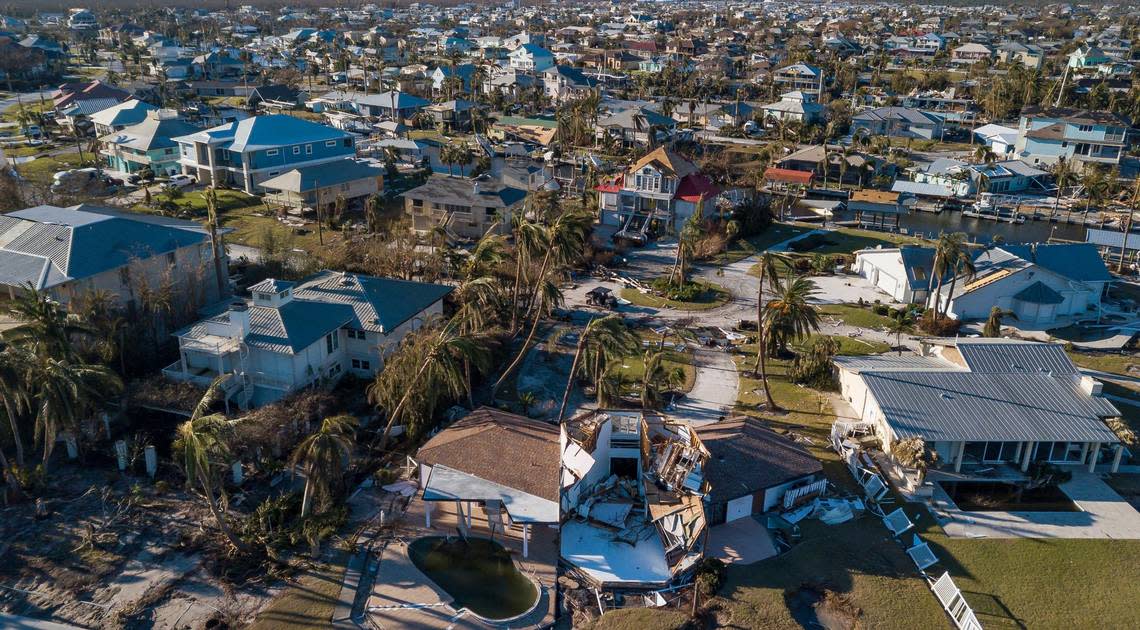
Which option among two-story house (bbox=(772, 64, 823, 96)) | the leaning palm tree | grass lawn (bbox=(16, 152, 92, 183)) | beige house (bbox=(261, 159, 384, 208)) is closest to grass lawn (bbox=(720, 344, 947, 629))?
the leaning palm tree

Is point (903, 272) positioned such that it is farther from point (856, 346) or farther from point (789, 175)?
point (789, 175)

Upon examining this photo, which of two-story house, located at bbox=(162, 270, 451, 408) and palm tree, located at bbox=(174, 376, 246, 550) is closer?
palm tree, located at bbox=(174, 376, 246, 550)

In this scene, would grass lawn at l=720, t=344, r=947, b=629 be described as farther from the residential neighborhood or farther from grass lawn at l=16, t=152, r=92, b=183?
grass lawn at l=16, t=152, r=92, b=183

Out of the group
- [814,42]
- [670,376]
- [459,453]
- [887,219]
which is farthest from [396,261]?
[814,42]

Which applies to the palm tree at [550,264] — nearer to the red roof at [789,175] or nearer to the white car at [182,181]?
the red roof at [789,175]

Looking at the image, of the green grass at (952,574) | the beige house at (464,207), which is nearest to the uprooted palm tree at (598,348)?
the green grass at (952,574)

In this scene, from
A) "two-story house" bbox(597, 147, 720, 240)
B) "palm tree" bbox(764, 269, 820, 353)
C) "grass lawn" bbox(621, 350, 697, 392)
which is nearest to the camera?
"palm tree" bbox(764, 269, 820, 353)

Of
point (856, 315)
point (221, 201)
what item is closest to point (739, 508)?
point (856, 315)
